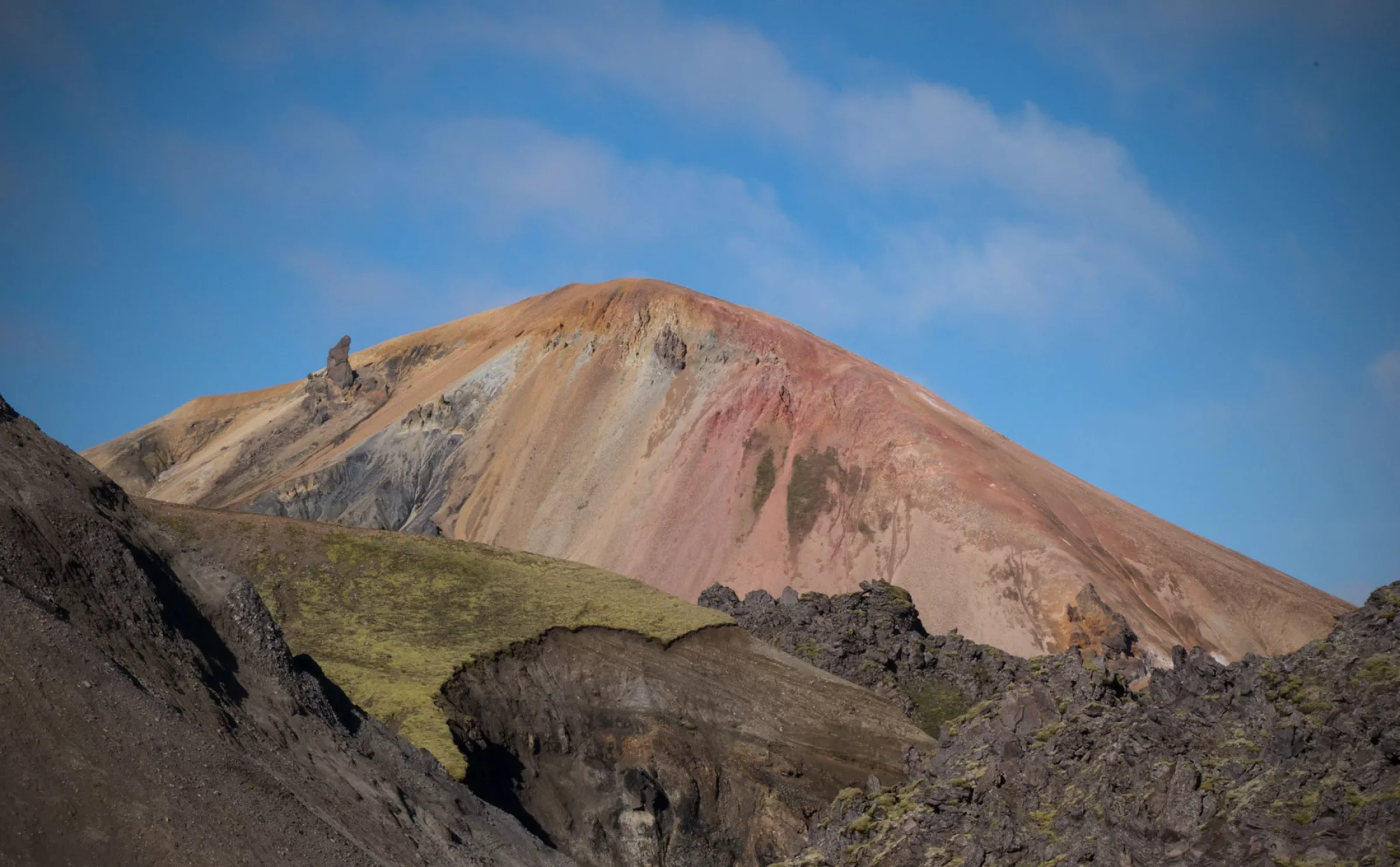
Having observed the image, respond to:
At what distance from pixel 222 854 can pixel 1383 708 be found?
55.9 feet

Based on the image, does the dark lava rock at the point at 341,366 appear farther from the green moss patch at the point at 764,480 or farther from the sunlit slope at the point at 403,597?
the sunlit slope at the point at 403,597

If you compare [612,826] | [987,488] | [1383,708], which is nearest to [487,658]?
[612,826]

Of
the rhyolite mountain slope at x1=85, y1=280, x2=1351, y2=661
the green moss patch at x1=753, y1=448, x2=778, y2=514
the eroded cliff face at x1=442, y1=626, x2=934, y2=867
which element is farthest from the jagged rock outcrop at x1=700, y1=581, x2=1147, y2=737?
the green moss patch at x1=753, y1=448, x2=778, y2=514

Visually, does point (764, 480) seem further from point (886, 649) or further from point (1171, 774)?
point (1171, 774)

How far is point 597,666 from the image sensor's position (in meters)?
35.1

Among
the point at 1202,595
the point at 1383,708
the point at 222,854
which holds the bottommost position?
the point at 222,854

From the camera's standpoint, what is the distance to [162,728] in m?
20.5

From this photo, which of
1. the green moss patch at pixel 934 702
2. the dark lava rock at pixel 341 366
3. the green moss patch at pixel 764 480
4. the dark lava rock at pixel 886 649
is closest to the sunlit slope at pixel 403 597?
the dark lava rock at pixel 886 649

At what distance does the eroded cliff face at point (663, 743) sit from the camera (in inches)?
1235

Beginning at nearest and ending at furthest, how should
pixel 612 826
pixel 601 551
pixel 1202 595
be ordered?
pixel 612 826 < pixel 1202 595 < pixel 601 551

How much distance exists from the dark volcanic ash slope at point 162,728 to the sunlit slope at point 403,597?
5.85m

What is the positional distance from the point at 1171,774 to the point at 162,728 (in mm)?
15810

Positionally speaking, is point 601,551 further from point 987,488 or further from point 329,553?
point 329,553

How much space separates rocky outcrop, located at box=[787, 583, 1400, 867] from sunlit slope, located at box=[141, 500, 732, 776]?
10.6 m
